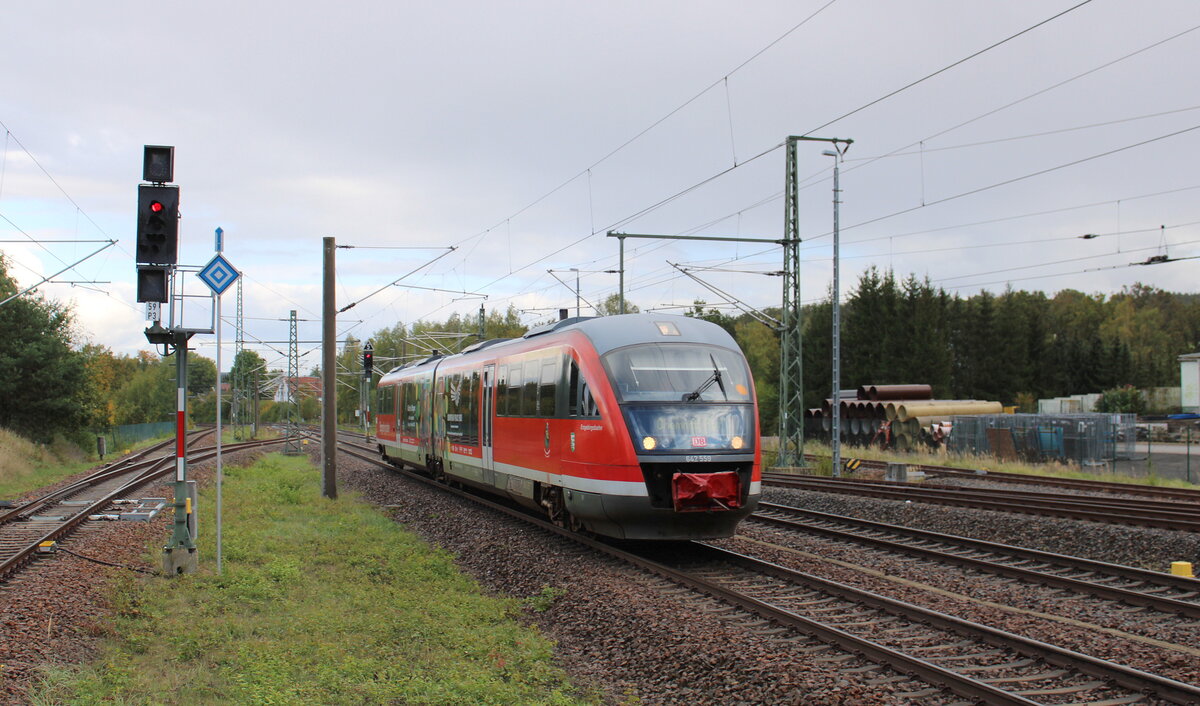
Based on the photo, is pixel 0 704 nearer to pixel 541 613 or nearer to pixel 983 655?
pixel 541 613

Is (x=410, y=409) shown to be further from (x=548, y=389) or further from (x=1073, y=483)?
(x=1073, y=483)

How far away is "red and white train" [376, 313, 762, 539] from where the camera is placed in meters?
11.8

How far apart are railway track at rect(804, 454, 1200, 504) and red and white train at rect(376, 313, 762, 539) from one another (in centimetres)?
1349

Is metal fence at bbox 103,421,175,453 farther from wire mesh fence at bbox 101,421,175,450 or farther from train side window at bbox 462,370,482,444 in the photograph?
train side window at bbox 462,370,482,444

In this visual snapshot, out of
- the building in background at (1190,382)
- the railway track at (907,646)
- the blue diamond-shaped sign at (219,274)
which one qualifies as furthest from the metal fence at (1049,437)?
the building in background at (1190,382)

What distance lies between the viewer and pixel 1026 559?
12.8m

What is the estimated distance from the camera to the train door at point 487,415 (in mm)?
17828

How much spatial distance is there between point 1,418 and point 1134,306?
105 meters

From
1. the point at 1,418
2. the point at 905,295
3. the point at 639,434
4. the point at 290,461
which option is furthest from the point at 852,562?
the point at 905,295

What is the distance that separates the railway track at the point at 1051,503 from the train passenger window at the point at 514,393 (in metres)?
8.81

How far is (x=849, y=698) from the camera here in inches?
260

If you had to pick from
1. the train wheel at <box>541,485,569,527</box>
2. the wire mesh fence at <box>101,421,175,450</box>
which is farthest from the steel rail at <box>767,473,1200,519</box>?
the wire mesh fence at <box>101,421,175,450</box>

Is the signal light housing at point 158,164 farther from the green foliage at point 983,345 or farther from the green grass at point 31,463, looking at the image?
the green foliage at point 983,345

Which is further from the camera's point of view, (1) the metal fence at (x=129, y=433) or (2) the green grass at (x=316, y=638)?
(1) the metal fence at (x=129, y=433)
